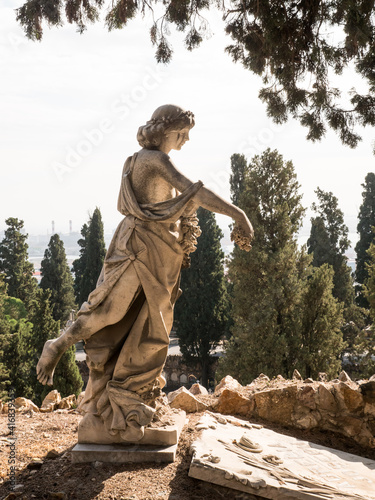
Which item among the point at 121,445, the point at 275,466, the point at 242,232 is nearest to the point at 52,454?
the point at 121,445

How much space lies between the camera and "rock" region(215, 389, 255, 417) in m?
5.29

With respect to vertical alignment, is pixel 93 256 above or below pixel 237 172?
below

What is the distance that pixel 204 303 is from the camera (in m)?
24.0

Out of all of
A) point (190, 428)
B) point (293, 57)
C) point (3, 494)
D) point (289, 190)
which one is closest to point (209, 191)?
point (190, 428)

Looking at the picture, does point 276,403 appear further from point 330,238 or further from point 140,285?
point 330,238

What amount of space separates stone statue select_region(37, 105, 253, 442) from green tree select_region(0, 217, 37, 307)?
2365cm

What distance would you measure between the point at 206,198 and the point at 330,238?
23.0 meters

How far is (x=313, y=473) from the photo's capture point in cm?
378

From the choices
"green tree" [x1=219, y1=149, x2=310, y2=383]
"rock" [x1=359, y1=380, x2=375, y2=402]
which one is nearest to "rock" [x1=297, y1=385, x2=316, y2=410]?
"rock" [x1=359, y1=380, x2=375, y2=402]

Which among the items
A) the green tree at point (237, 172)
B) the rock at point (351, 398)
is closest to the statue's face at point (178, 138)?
the rock at point (351, 398)

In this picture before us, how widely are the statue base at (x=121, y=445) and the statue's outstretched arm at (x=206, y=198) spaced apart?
5.29 feet

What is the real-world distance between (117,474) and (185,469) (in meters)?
0.48

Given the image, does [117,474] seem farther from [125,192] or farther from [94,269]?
[94,269]

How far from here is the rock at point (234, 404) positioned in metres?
5.29
